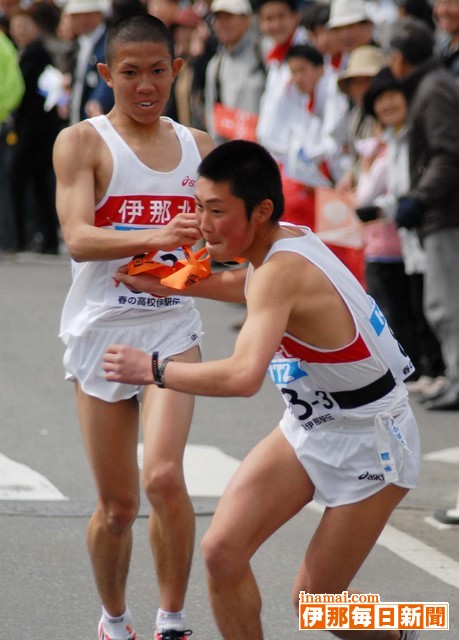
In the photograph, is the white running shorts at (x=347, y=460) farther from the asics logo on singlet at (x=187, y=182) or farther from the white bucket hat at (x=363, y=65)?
the white bucket hat at (x=363, y=65)

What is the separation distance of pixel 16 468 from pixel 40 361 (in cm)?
295

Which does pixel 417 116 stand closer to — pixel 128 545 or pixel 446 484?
pixel 446 484

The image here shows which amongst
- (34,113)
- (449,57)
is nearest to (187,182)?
(449,57)

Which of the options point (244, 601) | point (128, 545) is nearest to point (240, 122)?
point (128, 545)

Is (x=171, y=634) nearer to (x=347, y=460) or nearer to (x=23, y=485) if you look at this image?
(x=347, y=460)

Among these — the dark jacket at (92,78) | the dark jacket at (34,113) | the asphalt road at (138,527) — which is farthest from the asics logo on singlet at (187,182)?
the dark jacket at (34,113)

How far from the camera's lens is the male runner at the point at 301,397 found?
426 centimetres

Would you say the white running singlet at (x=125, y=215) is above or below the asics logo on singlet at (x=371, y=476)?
above

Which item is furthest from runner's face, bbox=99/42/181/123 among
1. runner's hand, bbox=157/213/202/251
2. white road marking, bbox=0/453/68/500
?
white road marking, bbox=0/453/68/500

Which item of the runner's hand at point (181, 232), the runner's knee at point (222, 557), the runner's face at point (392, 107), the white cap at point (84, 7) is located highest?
the runner's hand at point (181, 232)

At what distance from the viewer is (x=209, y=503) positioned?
7328mm

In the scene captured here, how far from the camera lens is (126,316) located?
5180mm

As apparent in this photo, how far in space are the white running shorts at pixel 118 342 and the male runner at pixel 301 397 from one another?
27.2 inches

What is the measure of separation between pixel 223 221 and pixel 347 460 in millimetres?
809
